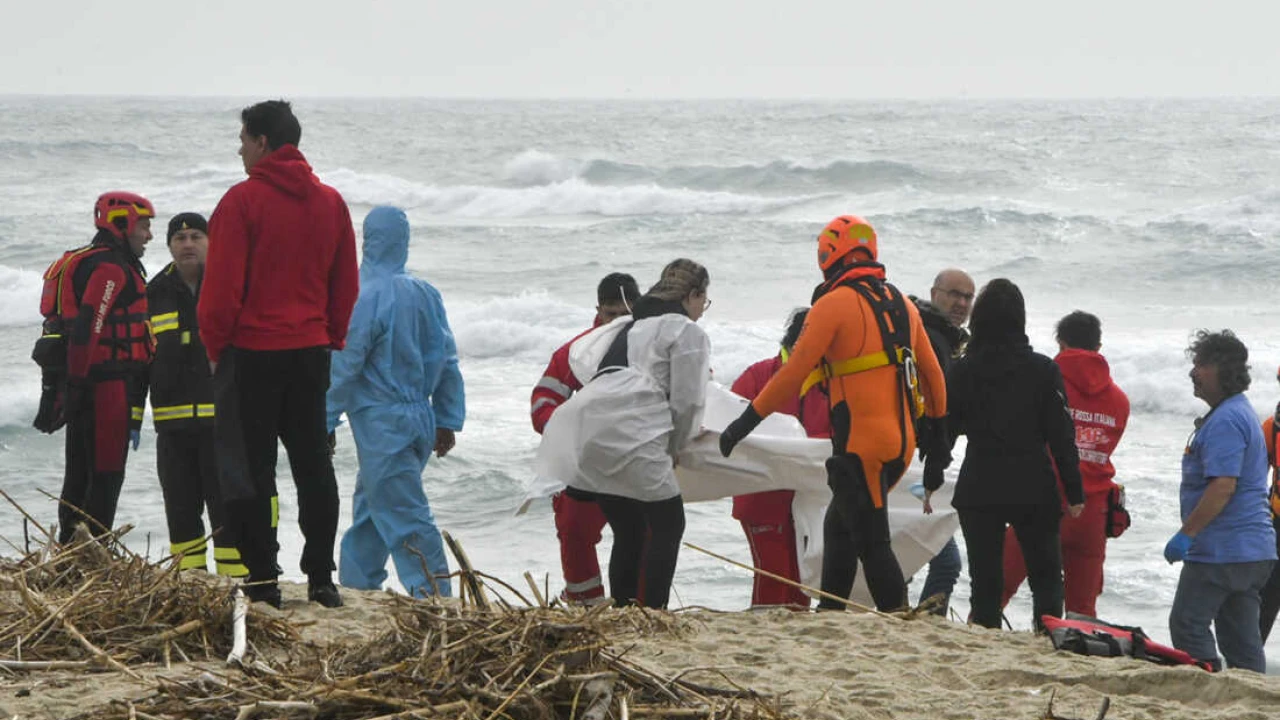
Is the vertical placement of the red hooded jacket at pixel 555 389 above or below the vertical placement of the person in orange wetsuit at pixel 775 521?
above

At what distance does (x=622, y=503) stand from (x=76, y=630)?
241 cm

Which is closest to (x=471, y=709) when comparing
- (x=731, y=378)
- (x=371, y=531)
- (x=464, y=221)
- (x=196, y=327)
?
(x=196, y=327)

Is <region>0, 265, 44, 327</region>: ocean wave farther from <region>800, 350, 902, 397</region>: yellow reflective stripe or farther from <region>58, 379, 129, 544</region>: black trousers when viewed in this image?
<region>800, 350, 902, 397</region>: yellow reflective stripe

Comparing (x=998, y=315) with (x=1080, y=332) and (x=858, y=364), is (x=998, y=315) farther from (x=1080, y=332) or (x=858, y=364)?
(x=1080, y=332)

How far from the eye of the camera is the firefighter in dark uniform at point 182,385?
612cm

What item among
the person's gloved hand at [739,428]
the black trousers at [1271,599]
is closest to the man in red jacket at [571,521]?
the person's gloved hand at [739,428]

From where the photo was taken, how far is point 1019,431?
19.5 feet

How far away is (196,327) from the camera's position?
20.4ft

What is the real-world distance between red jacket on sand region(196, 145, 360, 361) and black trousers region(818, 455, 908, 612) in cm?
193

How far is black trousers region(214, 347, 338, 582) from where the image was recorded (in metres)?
5.12

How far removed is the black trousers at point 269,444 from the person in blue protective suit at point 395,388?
1.22 meters

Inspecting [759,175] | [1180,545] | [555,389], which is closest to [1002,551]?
[1180,545]

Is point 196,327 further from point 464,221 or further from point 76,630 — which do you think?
point 464,221

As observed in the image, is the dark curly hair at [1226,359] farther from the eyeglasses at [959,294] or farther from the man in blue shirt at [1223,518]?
the eyeglasses at [959,294]
